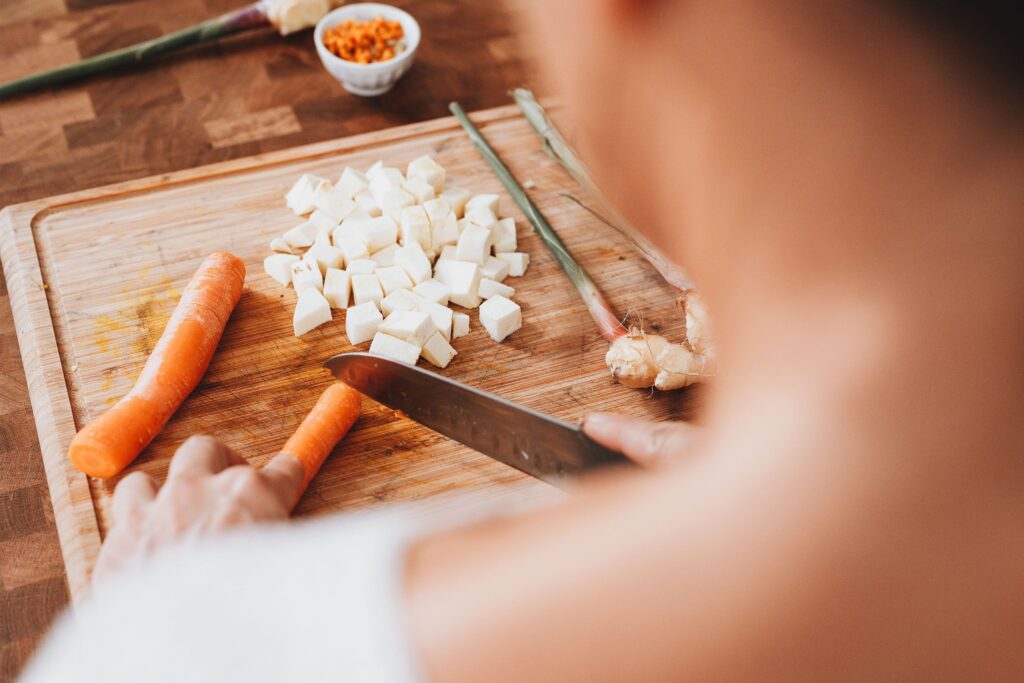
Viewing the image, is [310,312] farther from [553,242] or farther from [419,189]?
[553,242]

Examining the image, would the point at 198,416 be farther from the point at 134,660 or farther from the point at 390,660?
the point at 390,660

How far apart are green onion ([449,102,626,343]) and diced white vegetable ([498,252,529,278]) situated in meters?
0.08

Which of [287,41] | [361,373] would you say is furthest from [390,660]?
[287,41]

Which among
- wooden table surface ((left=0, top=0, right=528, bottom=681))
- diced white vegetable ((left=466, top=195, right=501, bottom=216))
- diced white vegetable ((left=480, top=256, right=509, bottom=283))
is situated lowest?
wooden table surface ((left=0, top=0, right=528, bottom=681))

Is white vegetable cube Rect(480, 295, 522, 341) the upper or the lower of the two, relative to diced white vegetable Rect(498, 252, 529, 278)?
lower

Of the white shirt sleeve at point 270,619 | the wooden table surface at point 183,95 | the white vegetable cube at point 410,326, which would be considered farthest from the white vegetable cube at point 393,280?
the white shirt sleeve at point 270,619

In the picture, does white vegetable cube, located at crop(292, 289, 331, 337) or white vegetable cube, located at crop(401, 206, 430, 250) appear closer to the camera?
white vegetable cube, located at crop(292, 289, 331, 337)

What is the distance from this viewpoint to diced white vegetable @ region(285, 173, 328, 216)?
1.89 m

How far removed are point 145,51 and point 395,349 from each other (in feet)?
4.76

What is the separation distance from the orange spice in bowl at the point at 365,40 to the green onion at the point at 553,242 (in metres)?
0.37

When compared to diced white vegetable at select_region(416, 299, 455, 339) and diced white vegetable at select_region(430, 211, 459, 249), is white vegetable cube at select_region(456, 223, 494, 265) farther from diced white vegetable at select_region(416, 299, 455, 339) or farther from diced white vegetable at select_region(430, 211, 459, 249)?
diced white vegetable at select_region(416, 299, 455, 339)

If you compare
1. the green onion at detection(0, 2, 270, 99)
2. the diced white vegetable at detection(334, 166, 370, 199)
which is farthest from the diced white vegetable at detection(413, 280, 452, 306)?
the green onion at detection(0, 2, 270, 99)

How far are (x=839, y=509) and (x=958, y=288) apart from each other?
15 centimetres

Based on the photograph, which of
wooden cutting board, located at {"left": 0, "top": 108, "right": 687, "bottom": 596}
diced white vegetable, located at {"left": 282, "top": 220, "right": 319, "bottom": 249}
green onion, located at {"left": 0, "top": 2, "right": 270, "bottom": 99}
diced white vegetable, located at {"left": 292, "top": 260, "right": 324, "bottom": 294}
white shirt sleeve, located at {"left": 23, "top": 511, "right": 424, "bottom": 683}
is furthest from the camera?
green onion, located at {"left": 0, "top": 2, "right": 270, "bottom": 99}
